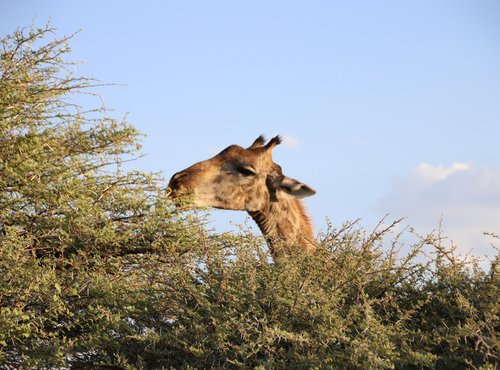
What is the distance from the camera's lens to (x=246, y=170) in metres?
12.5

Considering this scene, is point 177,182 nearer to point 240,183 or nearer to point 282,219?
point 240,183

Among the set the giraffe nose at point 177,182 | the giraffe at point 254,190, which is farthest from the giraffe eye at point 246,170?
the giraffe nose at point 177,182

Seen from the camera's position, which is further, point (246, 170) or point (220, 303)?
point (246, 170)

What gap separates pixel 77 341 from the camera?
29.3 feet

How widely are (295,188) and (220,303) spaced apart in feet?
14.8

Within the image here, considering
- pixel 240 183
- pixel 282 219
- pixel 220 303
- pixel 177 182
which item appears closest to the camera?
pixel 220 303

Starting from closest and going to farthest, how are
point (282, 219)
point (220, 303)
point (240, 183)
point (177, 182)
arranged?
point (220, 303)
point (177, 182)
point (282, 219)
point (240, 183)

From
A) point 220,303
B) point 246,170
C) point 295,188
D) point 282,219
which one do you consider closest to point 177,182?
point 246,170

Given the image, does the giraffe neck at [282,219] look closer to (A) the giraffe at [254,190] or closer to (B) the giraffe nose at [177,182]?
(A) the giraffe at [254,190]

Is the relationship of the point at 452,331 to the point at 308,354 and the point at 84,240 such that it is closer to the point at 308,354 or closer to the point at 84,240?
the point at 308,354

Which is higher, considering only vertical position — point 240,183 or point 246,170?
point 246,170

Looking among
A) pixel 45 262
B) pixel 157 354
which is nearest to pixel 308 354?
pixel 157 354

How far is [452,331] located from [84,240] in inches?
209

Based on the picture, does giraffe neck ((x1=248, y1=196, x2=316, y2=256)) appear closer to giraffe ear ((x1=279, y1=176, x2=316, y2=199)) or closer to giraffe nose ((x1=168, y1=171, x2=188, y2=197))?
giraffe ear ((x1=279, y1=176, x2=316, y2=199))
